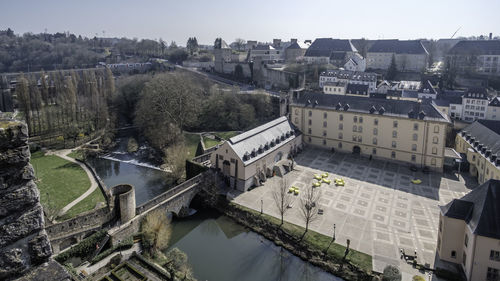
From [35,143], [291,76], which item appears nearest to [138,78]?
[35,143]

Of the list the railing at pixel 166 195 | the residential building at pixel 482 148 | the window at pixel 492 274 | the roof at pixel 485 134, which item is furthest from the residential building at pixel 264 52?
the window at pixel 492 274

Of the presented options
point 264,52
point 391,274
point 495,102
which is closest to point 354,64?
point 264,52

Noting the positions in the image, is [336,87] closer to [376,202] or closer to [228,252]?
[376,202]

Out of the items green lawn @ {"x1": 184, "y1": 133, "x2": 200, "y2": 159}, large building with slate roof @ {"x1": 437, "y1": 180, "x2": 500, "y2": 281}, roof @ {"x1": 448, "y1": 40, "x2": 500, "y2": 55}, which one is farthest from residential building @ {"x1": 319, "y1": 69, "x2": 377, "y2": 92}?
large building with slate roof @ {"x1": 437, "y1": 180, "x2": 500, "y2": 281}

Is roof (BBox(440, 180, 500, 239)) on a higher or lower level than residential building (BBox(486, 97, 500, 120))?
lower

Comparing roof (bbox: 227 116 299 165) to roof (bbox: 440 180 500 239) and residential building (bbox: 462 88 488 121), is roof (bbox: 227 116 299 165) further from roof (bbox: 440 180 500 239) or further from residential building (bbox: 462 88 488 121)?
residential building (bbox: 462 88 488 121)

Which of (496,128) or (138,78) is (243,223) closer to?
(496,128)
